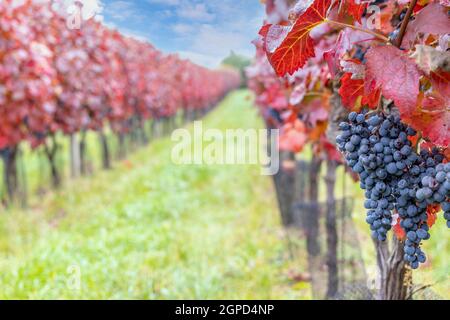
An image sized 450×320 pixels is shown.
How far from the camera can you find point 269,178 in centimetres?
863

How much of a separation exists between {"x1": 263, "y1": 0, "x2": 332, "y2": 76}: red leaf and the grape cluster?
0.63 feet

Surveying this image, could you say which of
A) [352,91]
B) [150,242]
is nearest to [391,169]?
[352,91]

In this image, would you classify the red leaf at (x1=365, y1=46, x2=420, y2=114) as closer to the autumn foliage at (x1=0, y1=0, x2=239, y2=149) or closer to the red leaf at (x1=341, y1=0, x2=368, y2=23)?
the red leaf at (x1=341, y1=0, x2=368, y2=23)

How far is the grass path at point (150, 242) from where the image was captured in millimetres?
3713

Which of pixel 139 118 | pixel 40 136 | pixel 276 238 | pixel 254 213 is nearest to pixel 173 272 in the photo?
pixel 276 238

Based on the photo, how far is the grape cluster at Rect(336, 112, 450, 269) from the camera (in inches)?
47.8

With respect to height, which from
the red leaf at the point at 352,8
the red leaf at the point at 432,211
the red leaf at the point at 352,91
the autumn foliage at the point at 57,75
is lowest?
the red leaf at the point at 432,211

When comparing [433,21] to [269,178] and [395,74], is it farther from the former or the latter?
[269,178]

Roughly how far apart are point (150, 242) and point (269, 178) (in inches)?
157

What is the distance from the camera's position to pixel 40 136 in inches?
291

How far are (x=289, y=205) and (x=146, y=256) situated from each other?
6.27ft

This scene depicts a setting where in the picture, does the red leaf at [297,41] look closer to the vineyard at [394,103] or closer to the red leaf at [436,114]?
the vineyard at [394,103]

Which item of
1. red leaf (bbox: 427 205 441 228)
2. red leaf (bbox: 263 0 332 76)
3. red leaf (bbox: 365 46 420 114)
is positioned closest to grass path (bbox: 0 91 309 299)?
red leaf (bbox: 427 205 441 228)

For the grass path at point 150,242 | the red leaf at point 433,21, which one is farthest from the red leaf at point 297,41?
the grass path at point 150,242
